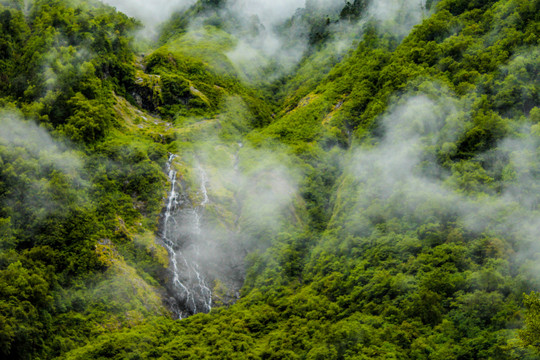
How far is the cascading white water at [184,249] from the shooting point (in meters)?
70.8

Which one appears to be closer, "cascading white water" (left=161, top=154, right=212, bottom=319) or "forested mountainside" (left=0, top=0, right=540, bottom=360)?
"forested mountainside" (left=0, top=0, right=540, bottom=360)

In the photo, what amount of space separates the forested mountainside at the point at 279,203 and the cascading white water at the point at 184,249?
1.27 ft

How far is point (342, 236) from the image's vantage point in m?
72.6

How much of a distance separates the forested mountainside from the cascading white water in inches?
15.2

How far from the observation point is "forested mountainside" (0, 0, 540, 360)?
5244 centimetres

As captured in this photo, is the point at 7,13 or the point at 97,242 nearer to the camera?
the point at 97,242

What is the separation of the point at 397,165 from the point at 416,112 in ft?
45.1

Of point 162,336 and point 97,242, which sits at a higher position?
point 97,242

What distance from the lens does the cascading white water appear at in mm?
70812

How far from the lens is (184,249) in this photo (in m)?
Answer: 78.6

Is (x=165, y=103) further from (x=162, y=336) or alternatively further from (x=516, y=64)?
(x=516, y=64)

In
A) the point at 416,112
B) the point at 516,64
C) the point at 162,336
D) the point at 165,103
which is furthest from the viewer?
the point at 165,103

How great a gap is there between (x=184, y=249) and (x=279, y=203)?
2139cm

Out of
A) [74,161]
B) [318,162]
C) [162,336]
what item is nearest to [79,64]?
[74,161]
